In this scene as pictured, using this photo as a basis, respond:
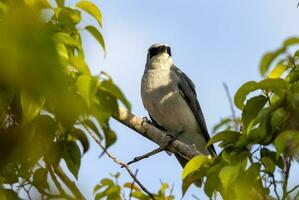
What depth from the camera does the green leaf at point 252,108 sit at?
2330 millimetres

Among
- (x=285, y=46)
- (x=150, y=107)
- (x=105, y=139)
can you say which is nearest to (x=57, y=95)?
(x=105, y=139)

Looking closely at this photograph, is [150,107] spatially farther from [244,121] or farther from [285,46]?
[285,46]

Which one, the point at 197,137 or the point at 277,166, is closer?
the point at 277,166

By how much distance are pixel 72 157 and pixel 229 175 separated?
0.65m

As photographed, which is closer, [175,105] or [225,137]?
[225,137]

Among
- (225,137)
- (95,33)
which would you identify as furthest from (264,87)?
(95,33)

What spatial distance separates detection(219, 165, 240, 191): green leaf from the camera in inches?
69.1

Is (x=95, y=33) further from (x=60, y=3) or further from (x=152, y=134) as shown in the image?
(x=152, y=134)

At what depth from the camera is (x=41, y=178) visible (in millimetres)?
1508

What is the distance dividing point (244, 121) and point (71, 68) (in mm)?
1110

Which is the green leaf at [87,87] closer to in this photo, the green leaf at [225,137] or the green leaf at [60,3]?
the green leaf at [60,3]

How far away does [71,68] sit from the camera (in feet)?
5.01

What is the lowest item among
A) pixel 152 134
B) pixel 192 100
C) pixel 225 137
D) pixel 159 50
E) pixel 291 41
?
pixel 192 100

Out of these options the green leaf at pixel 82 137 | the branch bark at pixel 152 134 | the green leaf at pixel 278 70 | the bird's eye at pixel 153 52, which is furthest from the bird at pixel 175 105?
the green leaf at pixel 82 137
